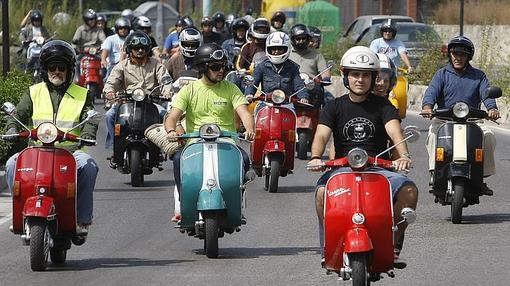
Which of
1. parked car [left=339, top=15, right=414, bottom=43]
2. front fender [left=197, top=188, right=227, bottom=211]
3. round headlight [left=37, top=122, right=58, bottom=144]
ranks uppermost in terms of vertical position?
parked car [left=339, top=15, right=414, bottom=43]

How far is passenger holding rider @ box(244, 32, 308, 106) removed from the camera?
18.5 metres

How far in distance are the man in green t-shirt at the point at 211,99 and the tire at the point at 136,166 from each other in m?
4.52

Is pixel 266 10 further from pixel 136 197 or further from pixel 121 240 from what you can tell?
pixel 121 240

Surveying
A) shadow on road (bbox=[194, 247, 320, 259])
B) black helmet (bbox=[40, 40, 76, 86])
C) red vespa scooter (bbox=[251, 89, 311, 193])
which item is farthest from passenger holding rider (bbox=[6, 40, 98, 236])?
red vespa scooter (bbox=[251, 89, 311, 193])

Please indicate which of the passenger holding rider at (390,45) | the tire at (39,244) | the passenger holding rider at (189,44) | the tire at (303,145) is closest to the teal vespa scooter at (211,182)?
the tire at (39,244)

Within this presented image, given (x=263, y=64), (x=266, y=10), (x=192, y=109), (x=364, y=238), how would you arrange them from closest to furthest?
1. (x=364, y=238)
2. (x=192, y=109)
3. (x=263, y=64)
4. (x=266, y=10)

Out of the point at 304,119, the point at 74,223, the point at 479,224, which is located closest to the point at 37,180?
the point at 74,223

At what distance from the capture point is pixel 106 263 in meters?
11.6

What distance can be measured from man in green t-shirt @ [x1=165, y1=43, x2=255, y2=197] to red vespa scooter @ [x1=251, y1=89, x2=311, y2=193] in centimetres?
400

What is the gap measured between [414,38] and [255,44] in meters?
15.2

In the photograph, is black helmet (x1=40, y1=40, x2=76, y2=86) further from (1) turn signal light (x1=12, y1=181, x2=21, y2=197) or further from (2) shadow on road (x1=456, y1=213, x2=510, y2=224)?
(2) shadow on road (x1=456, y1=213, x2=510, y2=224)

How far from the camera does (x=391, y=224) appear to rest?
30.7 ft

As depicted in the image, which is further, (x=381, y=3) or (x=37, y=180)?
(x=381, y=3)

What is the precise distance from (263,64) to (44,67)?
721 cm
